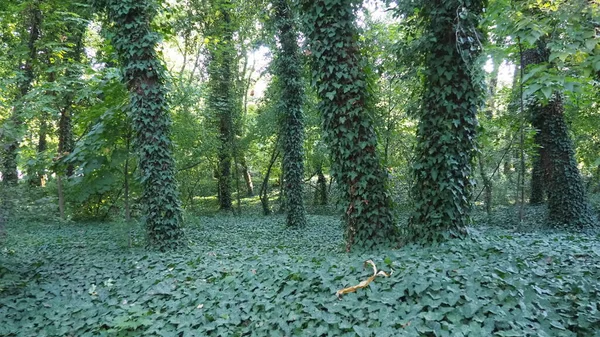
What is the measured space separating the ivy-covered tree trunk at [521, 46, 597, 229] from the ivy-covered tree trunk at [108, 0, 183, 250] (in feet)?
27.1

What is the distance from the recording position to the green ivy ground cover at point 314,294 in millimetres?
2807

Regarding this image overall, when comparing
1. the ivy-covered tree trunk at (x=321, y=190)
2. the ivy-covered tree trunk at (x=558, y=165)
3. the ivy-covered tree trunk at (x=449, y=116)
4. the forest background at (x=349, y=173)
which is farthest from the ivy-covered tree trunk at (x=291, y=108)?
the ivy-covered tree trunk at (x=321, y=190)

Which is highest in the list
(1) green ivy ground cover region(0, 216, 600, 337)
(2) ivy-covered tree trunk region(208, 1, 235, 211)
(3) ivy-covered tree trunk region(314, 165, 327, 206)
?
(2) ivy-covered tree trunk region(208, 1, 235, 211)

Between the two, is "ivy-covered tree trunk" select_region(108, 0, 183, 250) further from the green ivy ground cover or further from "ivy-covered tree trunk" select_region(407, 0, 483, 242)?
"ivy-covered tree trunk" select_region(407, 0, 483, 242)

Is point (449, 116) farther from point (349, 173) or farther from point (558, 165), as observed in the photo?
point (558, 165)

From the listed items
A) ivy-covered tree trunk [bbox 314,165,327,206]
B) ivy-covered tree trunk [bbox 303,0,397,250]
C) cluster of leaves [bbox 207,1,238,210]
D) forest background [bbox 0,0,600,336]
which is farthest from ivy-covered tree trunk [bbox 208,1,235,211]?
ivy-covered tree trunk [bbox 303,0,397,250]

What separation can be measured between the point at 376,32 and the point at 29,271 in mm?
12269

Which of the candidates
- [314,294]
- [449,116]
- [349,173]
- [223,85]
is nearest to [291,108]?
[223,85]

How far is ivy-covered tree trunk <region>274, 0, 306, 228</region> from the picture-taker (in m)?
10.1

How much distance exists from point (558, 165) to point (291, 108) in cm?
686

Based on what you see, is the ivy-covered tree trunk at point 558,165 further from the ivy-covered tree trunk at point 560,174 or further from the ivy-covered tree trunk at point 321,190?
the ivy-covered tree trunk at point 321,190

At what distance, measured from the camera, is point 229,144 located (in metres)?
13.8

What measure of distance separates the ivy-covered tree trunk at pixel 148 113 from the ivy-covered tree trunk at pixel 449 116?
14.2ft

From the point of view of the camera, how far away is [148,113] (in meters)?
6.11
